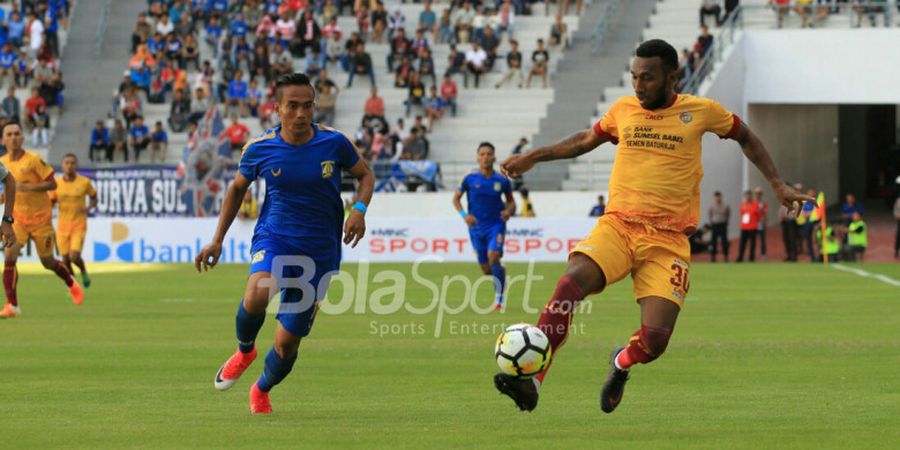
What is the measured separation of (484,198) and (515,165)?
12.2 m

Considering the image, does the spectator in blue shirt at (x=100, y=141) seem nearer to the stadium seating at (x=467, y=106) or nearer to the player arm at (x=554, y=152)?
the stadium seating at (x=467, y=106)

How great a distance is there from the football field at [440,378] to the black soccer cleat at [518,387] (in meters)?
0.29

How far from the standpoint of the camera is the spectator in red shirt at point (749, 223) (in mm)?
40469

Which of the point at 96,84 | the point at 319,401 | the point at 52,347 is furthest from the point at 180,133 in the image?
the point at 319,401

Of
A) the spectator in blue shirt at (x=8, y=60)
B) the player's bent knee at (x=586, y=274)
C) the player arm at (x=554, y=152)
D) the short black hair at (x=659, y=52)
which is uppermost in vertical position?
the spectator in blue shirt at (x=8, y=60)

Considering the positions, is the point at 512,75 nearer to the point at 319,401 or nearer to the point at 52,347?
the point at 52,347

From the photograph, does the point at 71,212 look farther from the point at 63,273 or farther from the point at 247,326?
the point at 247,326

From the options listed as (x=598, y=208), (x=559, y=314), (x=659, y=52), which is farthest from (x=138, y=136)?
(x=559, y=314)

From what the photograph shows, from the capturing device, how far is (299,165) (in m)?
11.0

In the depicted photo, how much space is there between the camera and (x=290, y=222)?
11.0m

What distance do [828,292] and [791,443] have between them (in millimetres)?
17724

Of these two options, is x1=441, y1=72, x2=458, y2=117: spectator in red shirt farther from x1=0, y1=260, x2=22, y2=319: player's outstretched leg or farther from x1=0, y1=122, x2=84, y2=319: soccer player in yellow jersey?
x1=0, y1=260, x2=22, y2=319: player's outstretched leg

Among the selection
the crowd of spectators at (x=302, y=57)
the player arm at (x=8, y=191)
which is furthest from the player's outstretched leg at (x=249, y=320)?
the crowd of spectators at (x=302, y=57)

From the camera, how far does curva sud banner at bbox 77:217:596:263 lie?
38.2 m
